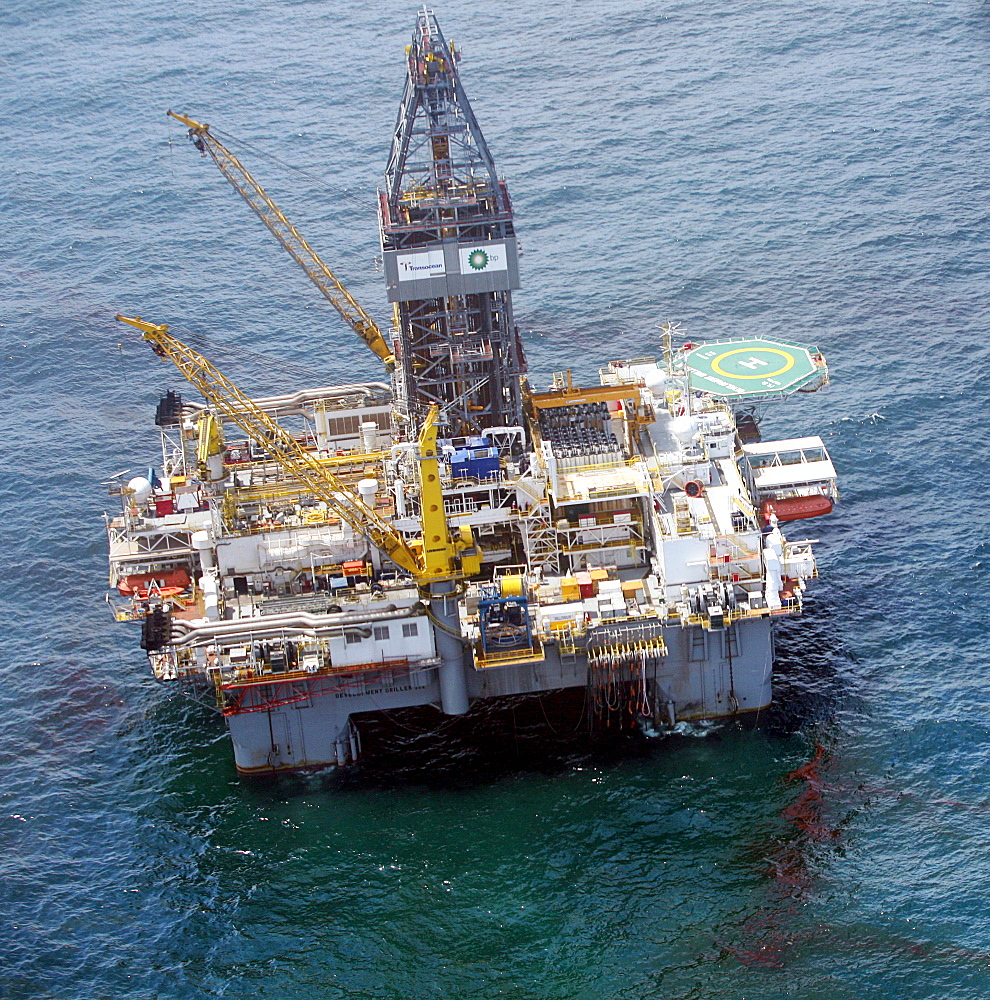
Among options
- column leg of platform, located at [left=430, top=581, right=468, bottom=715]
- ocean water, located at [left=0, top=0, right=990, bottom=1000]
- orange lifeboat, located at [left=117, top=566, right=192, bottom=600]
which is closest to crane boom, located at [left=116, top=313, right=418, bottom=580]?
column leg of platform, located at [left=430, top=581, right=468, bottom=715]

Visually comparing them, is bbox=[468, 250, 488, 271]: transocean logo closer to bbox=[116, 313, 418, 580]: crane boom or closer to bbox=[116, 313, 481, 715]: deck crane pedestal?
bbox=[116, 313, 481, 715]: deck crane pedestal

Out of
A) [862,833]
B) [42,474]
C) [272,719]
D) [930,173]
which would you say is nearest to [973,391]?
[930,173]

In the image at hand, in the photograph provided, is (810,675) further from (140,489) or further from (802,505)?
(140,489)

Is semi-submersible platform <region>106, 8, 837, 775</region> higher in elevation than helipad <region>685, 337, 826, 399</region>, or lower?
lower

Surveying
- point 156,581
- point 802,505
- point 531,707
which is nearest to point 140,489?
point 156,581

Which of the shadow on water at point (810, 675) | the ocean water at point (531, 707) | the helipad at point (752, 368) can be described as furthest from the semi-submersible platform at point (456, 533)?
the ocean water at point (531, 707)

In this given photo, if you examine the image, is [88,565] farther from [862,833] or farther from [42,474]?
[862,833]
